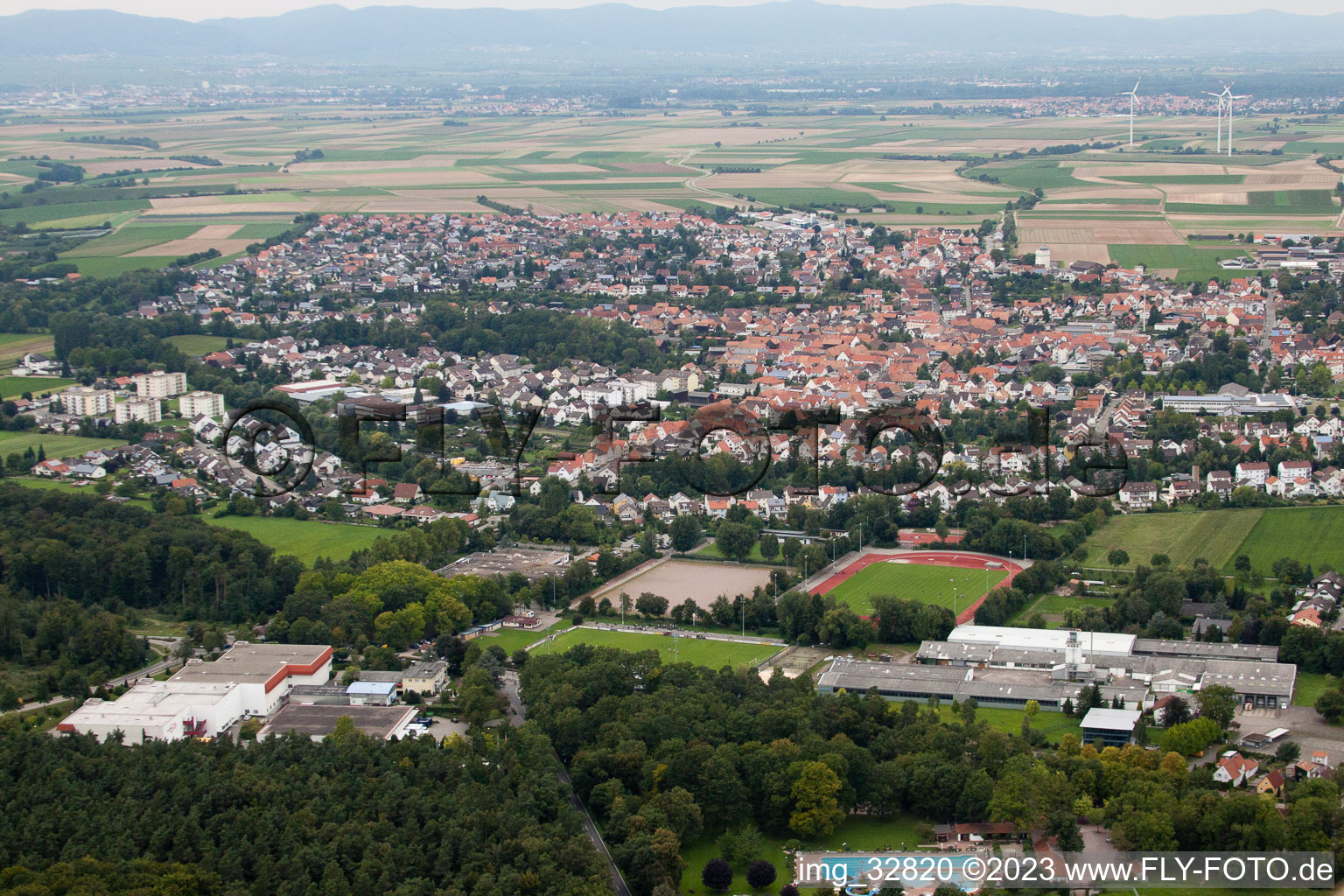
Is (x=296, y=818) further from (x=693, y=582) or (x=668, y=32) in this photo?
(x=668, y=32)

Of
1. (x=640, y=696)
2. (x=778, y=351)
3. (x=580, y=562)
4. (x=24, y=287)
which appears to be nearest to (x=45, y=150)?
(x=24, y=287)

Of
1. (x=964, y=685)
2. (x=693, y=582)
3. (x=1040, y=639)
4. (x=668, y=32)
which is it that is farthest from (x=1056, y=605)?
(x=668, y=32)

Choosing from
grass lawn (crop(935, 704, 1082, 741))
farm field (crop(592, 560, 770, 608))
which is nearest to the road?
farm field (crop(592, 560, 770, 608))

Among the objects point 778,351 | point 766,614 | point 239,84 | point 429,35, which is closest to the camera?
point 766,614

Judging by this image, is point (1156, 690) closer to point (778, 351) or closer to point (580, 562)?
point (580, 562)

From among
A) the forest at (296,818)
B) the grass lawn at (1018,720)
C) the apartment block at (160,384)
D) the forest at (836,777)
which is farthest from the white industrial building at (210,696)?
the apartment block at (160,384)

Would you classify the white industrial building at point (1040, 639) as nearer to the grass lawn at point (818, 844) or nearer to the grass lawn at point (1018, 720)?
the grass lawn at point (1018, 720)
